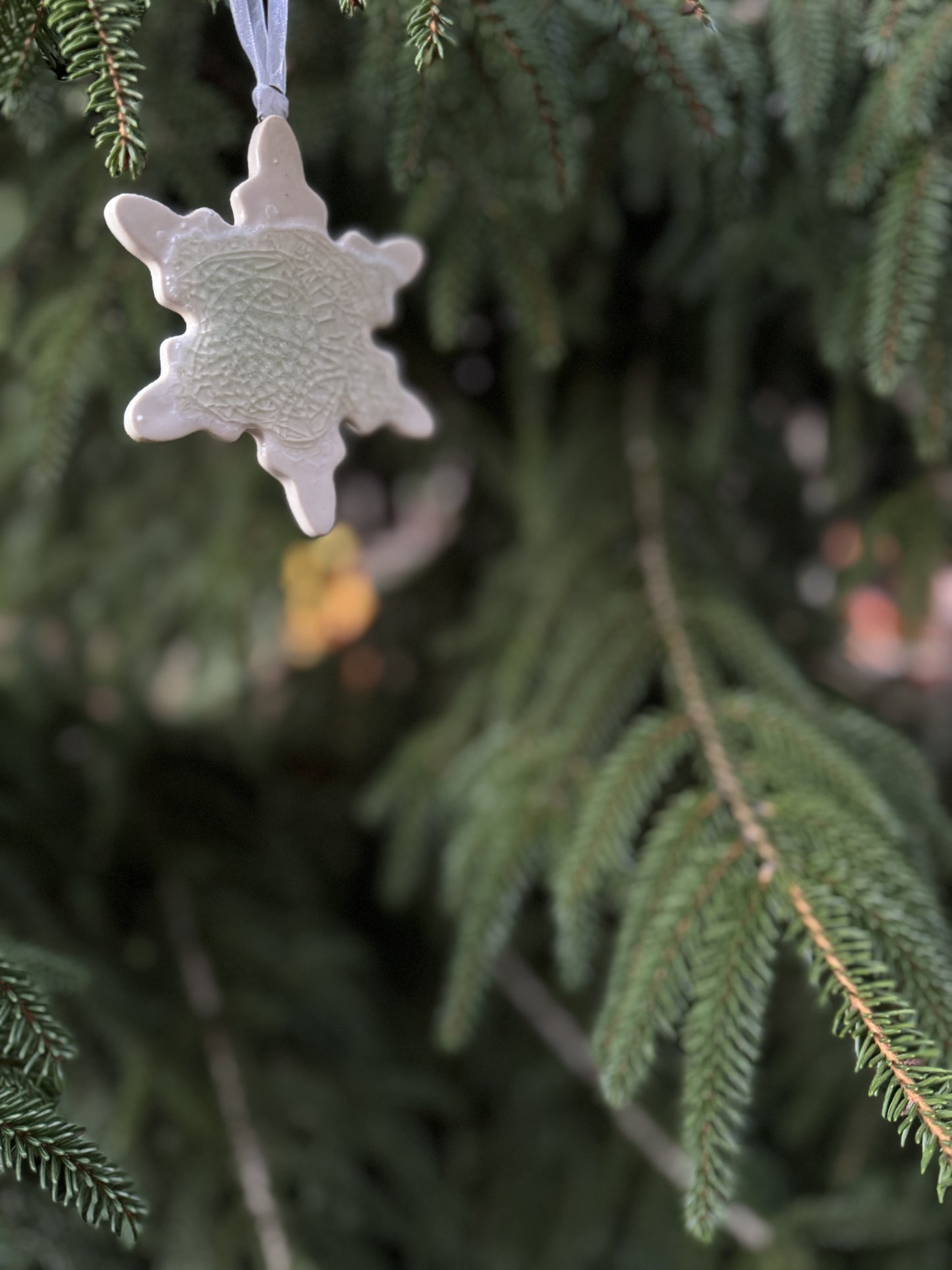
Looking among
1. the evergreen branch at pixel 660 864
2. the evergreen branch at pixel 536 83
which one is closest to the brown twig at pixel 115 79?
the evergreen branch at pixel 536 83

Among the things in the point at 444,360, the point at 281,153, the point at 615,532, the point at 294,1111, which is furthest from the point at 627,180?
the point at 294,1111

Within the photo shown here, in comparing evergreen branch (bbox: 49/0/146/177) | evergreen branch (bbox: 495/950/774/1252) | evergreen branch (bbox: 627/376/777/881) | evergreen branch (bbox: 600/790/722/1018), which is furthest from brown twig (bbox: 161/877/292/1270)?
evergreen branch (bbox: 49/0/146/177)

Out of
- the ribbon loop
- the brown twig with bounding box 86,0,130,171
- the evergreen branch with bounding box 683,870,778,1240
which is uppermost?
the ribbon loop

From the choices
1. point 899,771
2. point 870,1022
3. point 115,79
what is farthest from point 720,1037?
point 115,79

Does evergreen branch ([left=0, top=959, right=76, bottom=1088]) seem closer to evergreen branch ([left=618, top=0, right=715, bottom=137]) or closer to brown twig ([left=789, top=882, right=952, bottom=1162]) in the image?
brown twig ([left=789, top=882, right=952, bottom=1162])

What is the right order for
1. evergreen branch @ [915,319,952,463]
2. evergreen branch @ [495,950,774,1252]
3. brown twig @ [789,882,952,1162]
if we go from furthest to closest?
evergreen branch @ [495,950,774,1252]
evergreen branch @ [915,319,952,463]
brown twig @ [789,882,952,1162]

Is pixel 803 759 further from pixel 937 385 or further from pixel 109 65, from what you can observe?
pixel 109 65

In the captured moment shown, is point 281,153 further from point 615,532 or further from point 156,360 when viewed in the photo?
point 615,532

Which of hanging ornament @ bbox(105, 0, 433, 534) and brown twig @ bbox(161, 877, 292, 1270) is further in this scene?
brown twig @ bbox(161, 877, 292, 1270)
